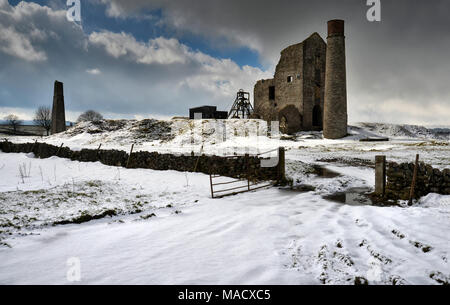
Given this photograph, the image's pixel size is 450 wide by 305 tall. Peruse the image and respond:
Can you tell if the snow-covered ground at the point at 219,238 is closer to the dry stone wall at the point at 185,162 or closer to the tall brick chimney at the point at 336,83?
the dry stone wall at the point at 185,162

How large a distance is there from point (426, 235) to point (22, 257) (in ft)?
22.2

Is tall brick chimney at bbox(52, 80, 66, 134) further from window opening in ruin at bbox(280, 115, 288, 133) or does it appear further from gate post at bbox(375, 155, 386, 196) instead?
gate post at bbox(375, 155, 386, 196)

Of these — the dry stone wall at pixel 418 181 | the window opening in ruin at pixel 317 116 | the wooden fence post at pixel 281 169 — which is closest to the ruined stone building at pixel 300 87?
the window opening in ruin at pixel 317 116

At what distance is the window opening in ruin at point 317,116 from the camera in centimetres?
3319

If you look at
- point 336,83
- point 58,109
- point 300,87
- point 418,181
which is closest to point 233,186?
point 418,181

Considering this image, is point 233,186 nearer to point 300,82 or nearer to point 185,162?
point 185,162

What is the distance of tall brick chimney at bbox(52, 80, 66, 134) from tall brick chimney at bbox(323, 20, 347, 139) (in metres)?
36.1

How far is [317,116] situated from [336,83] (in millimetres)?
7803

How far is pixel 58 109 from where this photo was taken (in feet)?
116

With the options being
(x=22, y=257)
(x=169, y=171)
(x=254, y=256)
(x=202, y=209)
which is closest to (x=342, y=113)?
(x=169, y=171)

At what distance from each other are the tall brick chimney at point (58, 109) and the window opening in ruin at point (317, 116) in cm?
3619

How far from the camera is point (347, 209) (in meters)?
6.15

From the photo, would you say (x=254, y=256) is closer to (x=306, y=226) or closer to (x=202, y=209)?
(x=306, y=226)

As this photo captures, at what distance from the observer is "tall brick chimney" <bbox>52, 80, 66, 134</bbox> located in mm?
34875
